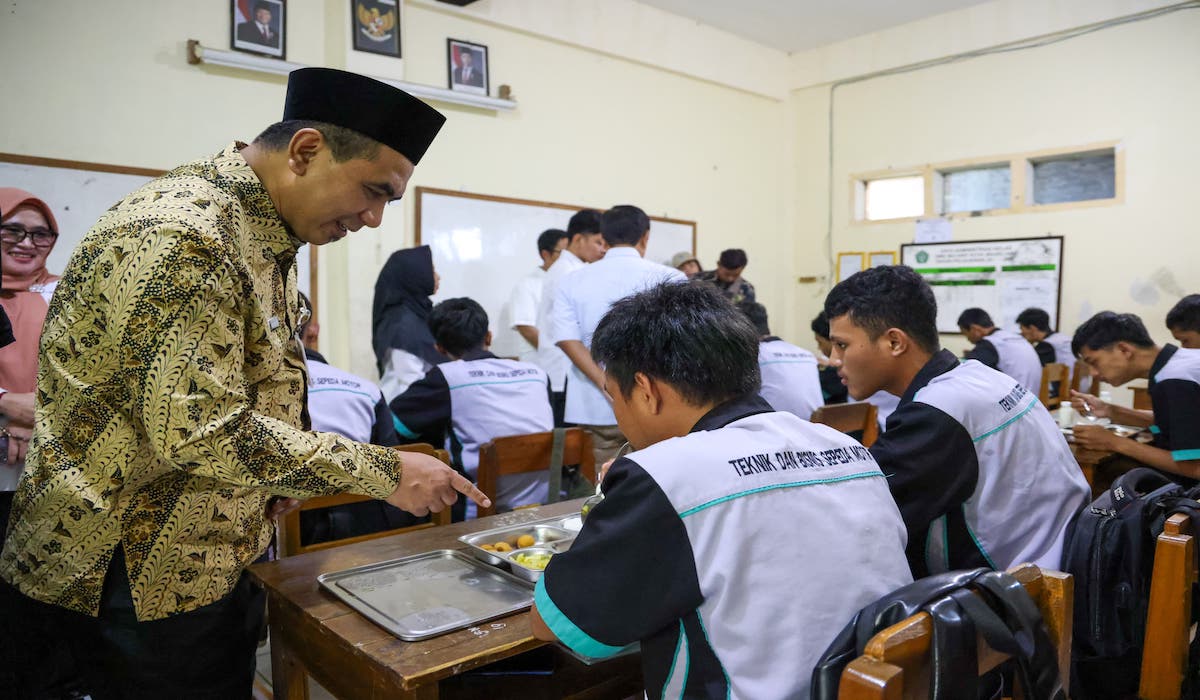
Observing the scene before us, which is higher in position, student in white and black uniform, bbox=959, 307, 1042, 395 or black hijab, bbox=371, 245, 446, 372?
black hijab, bbox=371, 245, 446, 372

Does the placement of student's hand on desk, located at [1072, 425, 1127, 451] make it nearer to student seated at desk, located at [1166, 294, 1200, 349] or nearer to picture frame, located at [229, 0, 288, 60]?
student seated at desk, located at [1166, 294, 1200, 349]

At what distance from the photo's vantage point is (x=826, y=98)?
22.3 ft

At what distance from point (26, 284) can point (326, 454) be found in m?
1.45

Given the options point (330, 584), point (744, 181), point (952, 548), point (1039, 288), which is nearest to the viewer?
point (330, 584)

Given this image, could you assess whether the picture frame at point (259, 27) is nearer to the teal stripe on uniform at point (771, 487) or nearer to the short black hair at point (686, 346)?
the short black hair at point (686, 346)

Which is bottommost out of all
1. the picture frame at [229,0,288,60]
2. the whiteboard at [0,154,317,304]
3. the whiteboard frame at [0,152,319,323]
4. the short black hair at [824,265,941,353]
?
the short black hair at [824,265,941,353]

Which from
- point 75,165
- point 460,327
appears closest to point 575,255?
point 460,327

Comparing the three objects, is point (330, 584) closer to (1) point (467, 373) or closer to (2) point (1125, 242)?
(1) point (467, 373)

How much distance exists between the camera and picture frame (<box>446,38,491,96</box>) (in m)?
4.70

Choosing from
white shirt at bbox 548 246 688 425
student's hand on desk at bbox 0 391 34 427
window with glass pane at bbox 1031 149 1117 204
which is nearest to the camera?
student's hand on desk at bbox 0 391 34 427

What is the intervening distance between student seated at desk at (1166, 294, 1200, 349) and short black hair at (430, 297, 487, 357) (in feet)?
9.26

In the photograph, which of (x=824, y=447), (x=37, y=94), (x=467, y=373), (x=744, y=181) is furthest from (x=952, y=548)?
(x=744, y=181)

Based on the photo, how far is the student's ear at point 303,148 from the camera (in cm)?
118

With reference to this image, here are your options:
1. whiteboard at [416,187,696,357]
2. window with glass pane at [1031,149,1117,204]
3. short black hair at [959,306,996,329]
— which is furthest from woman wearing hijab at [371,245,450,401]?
window with glass pane at [1031,149,1117,204]
